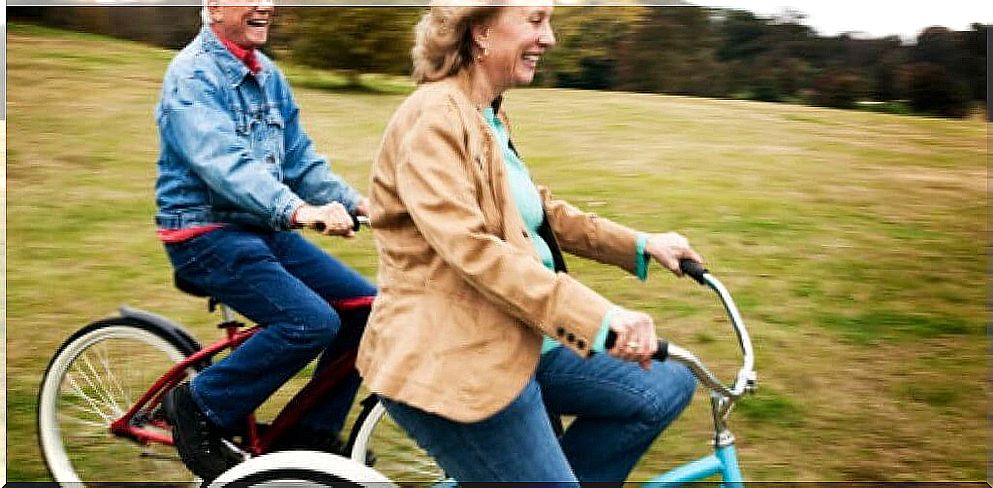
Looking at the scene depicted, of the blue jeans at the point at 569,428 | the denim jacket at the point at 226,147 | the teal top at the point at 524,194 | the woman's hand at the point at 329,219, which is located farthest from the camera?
the denim jacket at the point at 226,147

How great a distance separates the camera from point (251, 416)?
328cm

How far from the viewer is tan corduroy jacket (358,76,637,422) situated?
2.00 meters

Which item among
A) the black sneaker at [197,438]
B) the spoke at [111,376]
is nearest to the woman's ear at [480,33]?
the black sneaker at [197,438]

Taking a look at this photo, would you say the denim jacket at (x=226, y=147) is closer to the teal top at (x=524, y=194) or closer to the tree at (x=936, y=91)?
the teal top at (x=524, y=194)

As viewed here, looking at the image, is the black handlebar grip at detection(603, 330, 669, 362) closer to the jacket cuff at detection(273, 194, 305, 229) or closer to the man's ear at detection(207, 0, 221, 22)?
the jacket cuff at detection(273, 194, 305, 229)

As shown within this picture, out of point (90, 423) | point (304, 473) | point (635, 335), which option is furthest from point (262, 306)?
point (635, 335)

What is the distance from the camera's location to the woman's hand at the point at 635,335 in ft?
6.40

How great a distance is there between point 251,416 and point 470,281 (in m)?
1.47

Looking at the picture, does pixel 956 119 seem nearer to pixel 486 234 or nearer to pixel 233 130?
pixel 233 130

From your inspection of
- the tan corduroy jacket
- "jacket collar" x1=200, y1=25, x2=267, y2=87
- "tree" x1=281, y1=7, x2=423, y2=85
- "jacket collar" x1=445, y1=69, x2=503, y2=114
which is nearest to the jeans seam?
the tan corduroy jacket

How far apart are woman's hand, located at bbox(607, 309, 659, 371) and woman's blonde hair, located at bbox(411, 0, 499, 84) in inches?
23.0

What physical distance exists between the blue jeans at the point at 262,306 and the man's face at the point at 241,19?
0.52 meters

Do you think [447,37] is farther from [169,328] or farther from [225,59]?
[169,328]

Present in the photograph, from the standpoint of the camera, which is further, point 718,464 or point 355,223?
point 355,223
